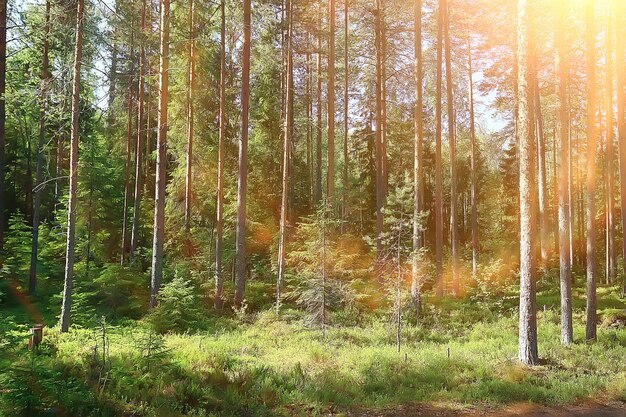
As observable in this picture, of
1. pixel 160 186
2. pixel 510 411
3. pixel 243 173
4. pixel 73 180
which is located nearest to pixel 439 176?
pixel 243 173

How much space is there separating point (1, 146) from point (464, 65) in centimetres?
2563

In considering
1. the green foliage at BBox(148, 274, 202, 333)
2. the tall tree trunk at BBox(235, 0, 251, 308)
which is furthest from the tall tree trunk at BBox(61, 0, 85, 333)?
the tall tree trunk at BBox(235, 0, 251, 308)

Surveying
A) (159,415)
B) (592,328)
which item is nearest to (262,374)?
(159,415)

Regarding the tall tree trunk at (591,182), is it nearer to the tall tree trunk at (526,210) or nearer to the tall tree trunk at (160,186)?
the tall tree trunk at (526,210)

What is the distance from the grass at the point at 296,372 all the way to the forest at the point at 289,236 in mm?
67

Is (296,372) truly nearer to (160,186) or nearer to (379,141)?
(160,186)

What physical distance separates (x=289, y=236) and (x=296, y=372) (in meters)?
13.8

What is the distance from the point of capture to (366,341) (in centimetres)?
1397

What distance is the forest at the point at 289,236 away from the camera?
353 inches

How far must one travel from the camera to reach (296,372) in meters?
9.77

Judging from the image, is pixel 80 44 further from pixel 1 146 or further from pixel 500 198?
pixel 500 198

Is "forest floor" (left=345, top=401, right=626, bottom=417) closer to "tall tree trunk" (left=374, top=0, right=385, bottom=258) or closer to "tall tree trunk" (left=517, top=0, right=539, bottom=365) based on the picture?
"tall tree trunk" (left=517, top=0, right=539, bottom=365)

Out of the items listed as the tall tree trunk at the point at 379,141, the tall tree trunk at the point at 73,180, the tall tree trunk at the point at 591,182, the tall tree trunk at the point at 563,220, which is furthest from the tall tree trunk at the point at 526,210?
the tall tree trunk at the point at 73,180

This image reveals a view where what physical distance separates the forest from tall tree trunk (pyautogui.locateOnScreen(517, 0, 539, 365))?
0.23 ft
